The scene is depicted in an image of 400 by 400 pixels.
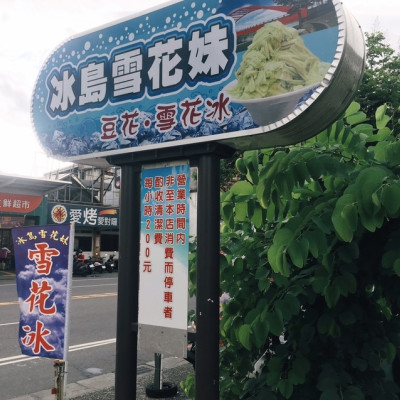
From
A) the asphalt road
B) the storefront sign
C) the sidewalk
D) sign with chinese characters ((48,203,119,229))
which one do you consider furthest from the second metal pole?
the storefront sign

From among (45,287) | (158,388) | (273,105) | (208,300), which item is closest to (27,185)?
(158,388)

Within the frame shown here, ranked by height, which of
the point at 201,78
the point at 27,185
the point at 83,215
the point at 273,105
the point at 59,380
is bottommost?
the point at 59,380

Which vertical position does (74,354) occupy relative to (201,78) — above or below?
below

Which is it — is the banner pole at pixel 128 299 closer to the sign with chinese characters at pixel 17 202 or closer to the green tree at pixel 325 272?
the green tree at pixel 325 272

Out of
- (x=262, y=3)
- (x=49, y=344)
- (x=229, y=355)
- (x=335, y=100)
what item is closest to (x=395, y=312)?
(x=229, y=355)

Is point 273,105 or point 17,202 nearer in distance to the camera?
point 273,105

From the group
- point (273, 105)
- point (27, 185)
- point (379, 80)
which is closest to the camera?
point (273, 105)

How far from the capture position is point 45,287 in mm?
3531

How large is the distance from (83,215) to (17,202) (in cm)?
639

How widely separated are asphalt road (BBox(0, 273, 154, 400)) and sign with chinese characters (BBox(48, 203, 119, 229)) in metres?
14.1

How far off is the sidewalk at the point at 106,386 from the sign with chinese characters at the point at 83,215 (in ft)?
70.1

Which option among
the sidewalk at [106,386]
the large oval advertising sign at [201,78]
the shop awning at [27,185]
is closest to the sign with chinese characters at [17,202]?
the shop awning at [27,185]

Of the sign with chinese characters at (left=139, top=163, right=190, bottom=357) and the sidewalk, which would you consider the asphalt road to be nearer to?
the sidewalk

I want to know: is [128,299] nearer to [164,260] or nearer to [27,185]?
[164,260]
